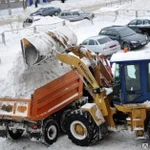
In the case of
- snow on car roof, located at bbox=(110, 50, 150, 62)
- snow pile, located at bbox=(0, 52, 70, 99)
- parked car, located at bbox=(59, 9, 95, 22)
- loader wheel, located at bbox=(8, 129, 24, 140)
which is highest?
snow on car roof, located at bbox=(110, 50, 150, 62)

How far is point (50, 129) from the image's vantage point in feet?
40.2

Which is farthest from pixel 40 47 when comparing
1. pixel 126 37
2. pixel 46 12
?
pixel 46 12

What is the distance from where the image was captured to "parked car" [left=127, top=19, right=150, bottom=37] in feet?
93.9

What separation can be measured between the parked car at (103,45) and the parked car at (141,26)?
4652 mm

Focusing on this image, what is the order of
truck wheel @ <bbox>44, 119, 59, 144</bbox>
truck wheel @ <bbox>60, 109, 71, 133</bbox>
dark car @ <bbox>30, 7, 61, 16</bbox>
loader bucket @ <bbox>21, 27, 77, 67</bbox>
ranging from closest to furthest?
loader bucket @ <bbox>21, 27, 77, 67</bbox> < truck wheel @ <bbox>44, 119, 59, 144</bbox> < truck wheel @ <bbox>60, 109, 71, 133</bbox> < dark car @ <bbox>30, 7, 61, 16</bbox>

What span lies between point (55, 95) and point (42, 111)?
0.75m

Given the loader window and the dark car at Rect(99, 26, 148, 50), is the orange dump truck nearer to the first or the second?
the loader window

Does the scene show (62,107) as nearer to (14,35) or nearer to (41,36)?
(41,36)

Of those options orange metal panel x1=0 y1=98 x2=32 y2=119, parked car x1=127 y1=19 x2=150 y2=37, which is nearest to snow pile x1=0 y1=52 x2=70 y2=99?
orange metal panel x1=0 y1=98 x2=32 y2=119

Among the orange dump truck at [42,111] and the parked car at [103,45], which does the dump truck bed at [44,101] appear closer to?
the orange dump truck at [42,111]

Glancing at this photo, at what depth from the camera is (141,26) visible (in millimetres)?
29016

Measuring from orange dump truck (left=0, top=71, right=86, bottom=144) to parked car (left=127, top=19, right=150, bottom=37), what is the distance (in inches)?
A: 649

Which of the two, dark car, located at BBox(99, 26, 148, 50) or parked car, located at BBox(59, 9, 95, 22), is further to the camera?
parked car, located at BBox(59, 9, 95, 22)

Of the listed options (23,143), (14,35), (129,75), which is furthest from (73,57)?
(14,35)
